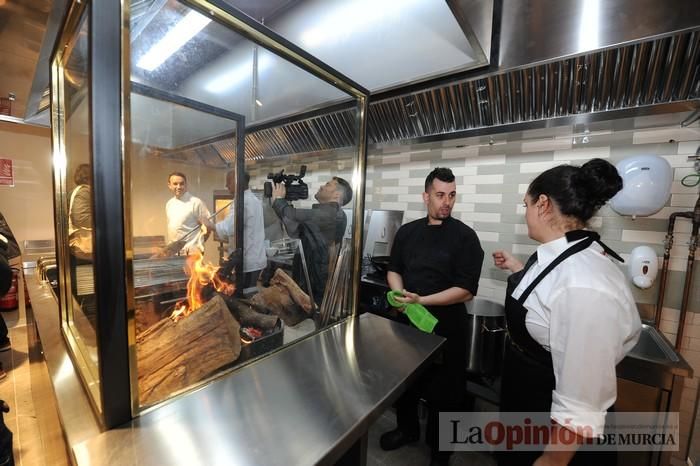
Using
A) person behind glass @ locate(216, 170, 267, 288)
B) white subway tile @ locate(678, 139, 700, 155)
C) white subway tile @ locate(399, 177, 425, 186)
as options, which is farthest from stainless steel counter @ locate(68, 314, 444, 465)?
white subway tile @ locate(678, 139, 700, 155)

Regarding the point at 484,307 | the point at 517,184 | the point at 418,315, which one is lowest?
the point at 484,307

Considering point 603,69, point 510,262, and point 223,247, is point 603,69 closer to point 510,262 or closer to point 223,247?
point 510,262

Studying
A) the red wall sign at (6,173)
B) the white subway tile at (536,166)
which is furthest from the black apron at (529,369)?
the red wall sign at (6,173)

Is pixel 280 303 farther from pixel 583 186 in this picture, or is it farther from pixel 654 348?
pixel 654 348

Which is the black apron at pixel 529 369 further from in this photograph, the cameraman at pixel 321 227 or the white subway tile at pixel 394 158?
the white subway tile at pixel 394 158

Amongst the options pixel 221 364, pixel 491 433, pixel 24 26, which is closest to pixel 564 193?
pixel 221 364

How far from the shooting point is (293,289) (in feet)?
3.37

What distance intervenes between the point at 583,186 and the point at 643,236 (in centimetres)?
108

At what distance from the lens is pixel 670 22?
0.99 metres

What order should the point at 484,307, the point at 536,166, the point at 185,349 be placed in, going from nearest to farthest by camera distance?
1. the point at 185,349
2. the point at 536,166
3. the point at 484,307

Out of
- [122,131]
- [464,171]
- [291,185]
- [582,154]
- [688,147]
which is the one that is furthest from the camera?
[464,171]

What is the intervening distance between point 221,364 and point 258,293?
0.23 meters

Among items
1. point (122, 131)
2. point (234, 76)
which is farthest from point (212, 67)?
point (122, 131)

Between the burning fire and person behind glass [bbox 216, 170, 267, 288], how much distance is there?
8 cm
